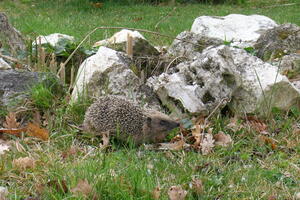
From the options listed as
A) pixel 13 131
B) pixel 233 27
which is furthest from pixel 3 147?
pixel 233 27

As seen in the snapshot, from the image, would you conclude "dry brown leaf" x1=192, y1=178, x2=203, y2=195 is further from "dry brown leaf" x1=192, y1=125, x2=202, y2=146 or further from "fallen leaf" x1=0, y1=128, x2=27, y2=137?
"fallen leaf" x1=0, y1=128, x2=27, y2=137

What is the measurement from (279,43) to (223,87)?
1672mm

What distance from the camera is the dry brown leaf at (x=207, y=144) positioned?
364 cm

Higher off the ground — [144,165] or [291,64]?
[291,64]

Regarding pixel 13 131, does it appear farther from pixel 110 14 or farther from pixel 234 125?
pixel 110 14

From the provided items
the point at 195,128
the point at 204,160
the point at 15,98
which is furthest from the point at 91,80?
the point at 204,160

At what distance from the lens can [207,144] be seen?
3.69 metres

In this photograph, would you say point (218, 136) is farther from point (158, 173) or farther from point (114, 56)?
point (114, 56)

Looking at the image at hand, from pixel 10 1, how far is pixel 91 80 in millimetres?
12188

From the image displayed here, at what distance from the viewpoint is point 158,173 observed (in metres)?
3.14

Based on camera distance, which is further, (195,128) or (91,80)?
(91,80)

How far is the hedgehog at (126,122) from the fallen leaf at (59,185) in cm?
98

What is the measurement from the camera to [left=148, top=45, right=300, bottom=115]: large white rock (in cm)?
429

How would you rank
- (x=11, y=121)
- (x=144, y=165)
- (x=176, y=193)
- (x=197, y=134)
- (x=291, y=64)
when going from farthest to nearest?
(x=291, y=64), (x=11, y=121), (x=197, y=134), (x=144, y=165), (x=176, y=193)
